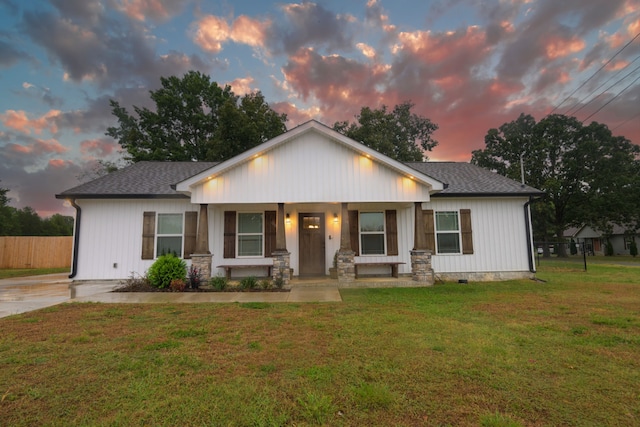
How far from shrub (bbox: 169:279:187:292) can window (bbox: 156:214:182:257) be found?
199 centimetres

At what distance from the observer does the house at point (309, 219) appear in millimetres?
9289

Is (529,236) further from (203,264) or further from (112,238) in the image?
(112,238)

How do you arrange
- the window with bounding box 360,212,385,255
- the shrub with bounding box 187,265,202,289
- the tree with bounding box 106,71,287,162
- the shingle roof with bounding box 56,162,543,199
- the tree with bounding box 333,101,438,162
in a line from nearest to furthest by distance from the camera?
the shrub with bounding box 187,265,202,289 < the shingle roof with bounding box 56,162,543,199 < the window with bounding box 360,212,385,255 < the tree with bounding box 106,71,287,162 < the tree with bounding box 333,101,438,162

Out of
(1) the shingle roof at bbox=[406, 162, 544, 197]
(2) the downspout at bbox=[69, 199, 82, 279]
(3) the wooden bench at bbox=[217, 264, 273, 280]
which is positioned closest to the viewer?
(3) the wooden bench at bbox=[217, 264, 273, 280]

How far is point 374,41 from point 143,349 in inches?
530

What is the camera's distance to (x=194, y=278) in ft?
29.0

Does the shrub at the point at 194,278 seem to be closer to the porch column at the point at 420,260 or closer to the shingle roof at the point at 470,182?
the porch column at the point at 420,260

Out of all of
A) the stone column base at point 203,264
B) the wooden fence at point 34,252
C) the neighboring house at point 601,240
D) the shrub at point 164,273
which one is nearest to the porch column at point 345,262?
the stone column base at point 203,264

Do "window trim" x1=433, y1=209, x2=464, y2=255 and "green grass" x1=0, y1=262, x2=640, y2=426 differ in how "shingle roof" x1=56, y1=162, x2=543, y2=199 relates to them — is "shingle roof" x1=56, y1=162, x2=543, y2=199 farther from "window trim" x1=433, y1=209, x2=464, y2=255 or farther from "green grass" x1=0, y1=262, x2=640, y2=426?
"green grass" x1=0, y1=262, x2=640, y2=426

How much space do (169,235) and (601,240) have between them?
45859 mm

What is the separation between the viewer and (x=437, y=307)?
6148 mm

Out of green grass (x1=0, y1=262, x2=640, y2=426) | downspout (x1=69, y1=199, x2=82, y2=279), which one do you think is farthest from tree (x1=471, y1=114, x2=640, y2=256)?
downspout (x1=69, y1=199, x2=82, y2=279)

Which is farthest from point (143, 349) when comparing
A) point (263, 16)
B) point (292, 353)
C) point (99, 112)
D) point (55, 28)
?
point (99, 112)

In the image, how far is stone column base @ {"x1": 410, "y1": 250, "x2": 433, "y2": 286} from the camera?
30.7 feet
